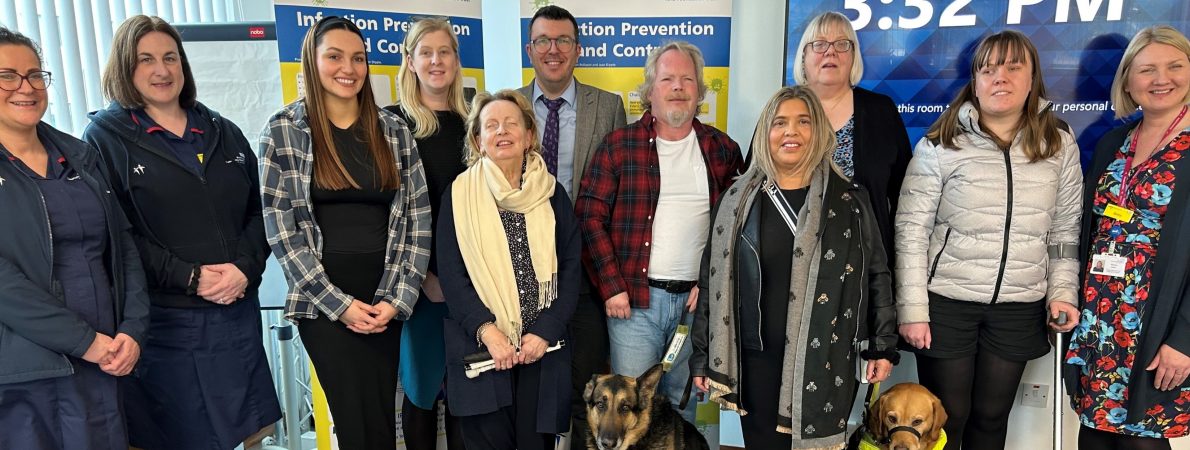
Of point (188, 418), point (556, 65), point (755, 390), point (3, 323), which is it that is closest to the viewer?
point (3, 323)

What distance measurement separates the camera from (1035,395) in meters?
3.17

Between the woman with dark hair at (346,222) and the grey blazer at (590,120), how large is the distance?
729 millimetres

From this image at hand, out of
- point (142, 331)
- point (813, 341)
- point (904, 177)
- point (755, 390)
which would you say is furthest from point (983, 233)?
point (142, 331)

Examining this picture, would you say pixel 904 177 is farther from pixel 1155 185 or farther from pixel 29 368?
pixel 29 368

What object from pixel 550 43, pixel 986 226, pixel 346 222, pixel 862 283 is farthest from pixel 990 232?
pixel 346 222

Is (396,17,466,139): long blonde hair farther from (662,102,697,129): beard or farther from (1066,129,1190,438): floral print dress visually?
(1066,129,1190,438): floral print dress

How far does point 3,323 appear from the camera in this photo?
5.62 feet

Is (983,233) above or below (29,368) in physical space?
above

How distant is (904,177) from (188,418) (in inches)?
106

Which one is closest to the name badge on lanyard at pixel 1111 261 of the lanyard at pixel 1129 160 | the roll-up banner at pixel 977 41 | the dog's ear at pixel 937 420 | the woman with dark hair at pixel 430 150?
the lanyard at pixel 1129 160

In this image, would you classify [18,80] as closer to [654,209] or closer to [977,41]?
[654,209]

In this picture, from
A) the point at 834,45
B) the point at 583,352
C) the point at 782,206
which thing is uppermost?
the point at 834,45

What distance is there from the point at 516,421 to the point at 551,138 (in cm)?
120

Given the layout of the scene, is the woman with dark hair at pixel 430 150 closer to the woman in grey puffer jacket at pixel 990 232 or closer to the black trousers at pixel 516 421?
the black trousers at pixel 516 421
